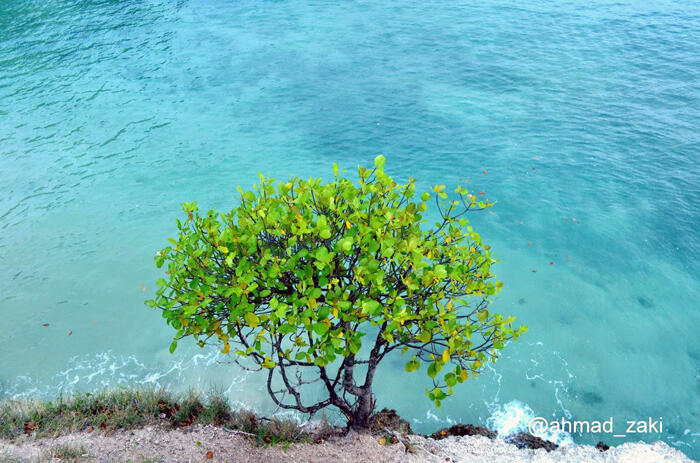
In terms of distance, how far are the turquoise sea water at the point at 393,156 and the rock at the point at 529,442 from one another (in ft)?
3.21

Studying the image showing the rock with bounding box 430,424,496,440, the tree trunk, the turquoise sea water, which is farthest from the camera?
the turquoise sea water

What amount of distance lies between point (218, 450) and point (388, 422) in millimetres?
3945

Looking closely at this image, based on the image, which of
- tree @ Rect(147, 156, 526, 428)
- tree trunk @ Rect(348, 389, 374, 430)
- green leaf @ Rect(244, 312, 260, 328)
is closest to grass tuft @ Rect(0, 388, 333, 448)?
tree trunk @ Rect(348, 389, 374, 430)

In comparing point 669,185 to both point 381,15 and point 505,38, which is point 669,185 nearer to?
point 505,38

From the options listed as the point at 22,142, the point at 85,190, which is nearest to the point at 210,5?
the point at 22,142

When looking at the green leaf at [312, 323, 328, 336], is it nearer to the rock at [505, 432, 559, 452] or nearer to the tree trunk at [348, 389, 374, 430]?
the tree trunk at [348, 389, 374, 430]

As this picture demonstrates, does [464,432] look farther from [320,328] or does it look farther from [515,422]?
[320,328]

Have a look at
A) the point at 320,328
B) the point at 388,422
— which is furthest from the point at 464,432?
the point at 320,328

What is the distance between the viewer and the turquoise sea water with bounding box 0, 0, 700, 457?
13.1 metres

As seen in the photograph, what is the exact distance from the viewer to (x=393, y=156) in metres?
Result: 21.2

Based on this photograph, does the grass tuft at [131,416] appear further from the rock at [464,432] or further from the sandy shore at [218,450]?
the rock at [464,432]

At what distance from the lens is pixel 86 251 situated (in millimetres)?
16812

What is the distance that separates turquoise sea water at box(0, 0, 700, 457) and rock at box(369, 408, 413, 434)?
0.92 metres

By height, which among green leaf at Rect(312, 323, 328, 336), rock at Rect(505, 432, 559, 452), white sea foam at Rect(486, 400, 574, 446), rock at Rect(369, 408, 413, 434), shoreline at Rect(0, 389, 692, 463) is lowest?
white sea foam at Rect(486, 400, 574, 446)
